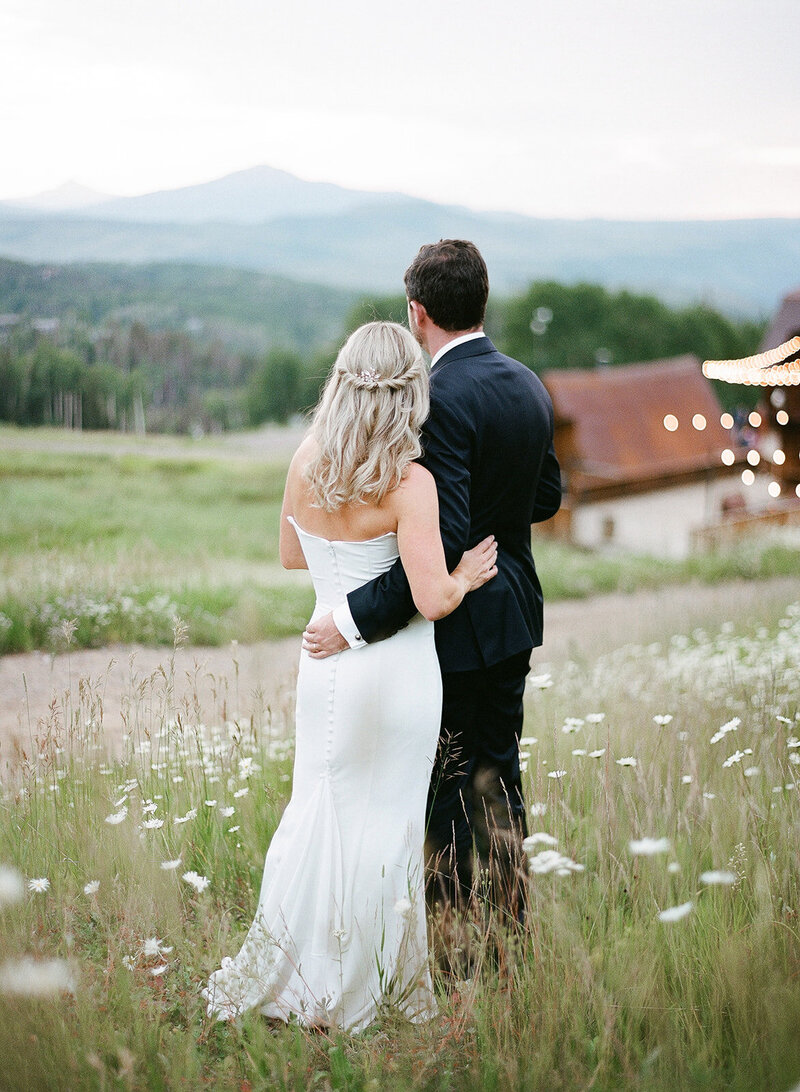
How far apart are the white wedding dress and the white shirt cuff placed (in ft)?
0.14

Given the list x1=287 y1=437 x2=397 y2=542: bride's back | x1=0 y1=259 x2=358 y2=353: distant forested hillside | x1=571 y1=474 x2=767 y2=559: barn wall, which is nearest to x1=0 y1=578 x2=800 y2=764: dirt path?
x1=287 y1=437 x2=397 y2=542: bride's back

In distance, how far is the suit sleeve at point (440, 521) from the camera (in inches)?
84.9

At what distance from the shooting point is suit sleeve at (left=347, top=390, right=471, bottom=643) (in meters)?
2.16

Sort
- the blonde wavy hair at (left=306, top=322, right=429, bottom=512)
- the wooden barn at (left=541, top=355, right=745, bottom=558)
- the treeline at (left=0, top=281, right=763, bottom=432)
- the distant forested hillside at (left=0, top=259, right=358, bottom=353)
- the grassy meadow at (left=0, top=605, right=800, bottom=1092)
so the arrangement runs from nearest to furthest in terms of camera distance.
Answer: the grassy meadow at (left=0, top=605, right=800, bottom=1092) < the blonde wavy hair at (left=306, top=322, right=429, bottom=512) < the treeline at (left=0, top=281, right=763, bottom=432) < the distant forested hillside at (left=0, top=259, right=358, bottom=353) < the wooden barn at (left=541, top=355, right=745, bottom=558)

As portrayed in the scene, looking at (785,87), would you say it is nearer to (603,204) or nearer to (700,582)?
(700,582)

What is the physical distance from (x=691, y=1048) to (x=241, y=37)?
250 inches

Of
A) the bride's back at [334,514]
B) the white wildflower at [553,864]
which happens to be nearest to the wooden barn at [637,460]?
the bride's back at [334,514]

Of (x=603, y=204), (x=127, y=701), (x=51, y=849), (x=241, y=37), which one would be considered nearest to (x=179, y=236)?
(x=241, y=37)

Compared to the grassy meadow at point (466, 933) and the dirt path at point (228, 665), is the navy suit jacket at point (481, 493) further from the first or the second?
the dirt path at point (228, 665)

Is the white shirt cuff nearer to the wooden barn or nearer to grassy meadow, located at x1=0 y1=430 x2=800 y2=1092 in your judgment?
grassy meadow, located at x1=0 y1=430 x2=800 y2=1092

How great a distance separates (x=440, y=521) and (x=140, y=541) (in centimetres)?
439

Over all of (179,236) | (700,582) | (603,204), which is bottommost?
(700,582)

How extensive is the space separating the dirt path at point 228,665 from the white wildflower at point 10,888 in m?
0.48

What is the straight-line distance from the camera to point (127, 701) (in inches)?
119
